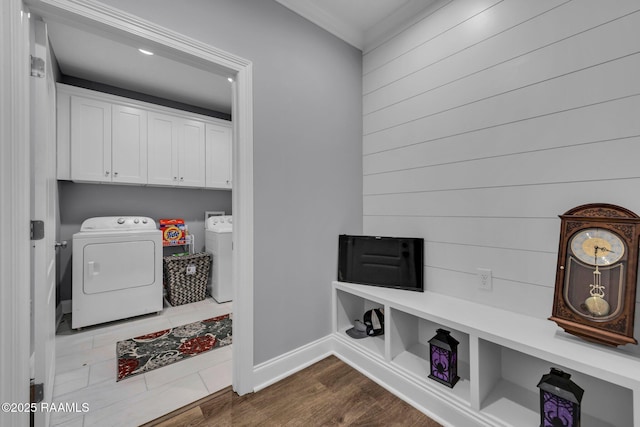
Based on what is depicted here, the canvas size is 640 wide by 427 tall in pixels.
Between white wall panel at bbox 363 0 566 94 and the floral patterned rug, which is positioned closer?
white wall panel at bbox 363 0 566 94

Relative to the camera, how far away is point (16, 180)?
1.07m

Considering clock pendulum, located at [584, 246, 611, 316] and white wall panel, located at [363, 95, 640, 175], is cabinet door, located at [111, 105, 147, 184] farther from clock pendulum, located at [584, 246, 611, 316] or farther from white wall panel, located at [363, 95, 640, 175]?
clock pendulum, located at [584, 246, 611, 316]

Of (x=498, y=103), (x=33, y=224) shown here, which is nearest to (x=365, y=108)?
(x=498, y=103)

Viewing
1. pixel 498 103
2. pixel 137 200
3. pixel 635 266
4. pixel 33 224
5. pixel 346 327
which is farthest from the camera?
pixel 137 200

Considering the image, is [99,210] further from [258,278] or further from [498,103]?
[498,103]

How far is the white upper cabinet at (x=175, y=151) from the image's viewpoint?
125 inches

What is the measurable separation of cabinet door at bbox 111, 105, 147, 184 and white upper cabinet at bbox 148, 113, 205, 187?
0.08 meters

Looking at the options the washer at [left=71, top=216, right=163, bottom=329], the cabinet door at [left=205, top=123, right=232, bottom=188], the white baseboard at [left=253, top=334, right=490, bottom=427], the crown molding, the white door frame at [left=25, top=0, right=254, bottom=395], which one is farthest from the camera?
the cabinet door at [left=205, top=123, right=232, bottom=188]

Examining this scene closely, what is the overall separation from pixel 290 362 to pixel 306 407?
0.36m

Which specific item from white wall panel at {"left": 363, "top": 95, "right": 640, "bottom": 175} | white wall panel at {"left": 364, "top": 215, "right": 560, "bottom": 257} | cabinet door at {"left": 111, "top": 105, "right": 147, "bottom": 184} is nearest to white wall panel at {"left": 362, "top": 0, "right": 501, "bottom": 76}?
white wall panel at {"left": 363, "top": 95, "right": 640, "bottom": 175}

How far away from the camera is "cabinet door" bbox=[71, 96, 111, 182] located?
8.85 ft

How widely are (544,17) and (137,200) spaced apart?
4.05 m

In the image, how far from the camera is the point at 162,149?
3227 mm

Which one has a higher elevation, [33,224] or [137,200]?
[137,200]
